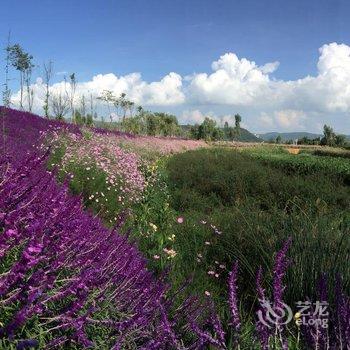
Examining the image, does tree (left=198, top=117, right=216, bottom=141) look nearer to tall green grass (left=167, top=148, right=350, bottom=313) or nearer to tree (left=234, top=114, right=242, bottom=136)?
tree (left=234, top=114, right=242, bottom=136)

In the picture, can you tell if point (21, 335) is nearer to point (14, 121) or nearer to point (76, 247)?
point (76, 247)

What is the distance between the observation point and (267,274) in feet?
14.6

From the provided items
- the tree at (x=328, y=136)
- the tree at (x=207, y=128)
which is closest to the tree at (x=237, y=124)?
the tree at (x=207, y=128)

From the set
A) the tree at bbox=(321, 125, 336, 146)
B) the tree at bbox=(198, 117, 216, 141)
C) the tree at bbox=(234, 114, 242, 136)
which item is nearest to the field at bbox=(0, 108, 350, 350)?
the tree at bbox=(321, 125, 336, 146)

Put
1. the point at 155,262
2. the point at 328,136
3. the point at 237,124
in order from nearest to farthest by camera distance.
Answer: the point at 155,262 → the point at 328,136 → the point at 237,124

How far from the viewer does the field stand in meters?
1.98

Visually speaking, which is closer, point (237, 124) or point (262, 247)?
point (262, 247)

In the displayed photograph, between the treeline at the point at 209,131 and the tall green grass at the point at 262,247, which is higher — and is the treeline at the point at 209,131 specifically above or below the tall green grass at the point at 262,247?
above

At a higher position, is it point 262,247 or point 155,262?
point 262,247

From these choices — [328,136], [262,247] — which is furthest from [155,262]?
[328,136]

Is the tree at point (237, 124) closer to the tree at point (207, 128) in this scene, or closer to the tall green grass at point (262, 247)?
the tree at point (207, 128)

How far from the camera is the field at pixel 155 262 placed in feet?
6.48

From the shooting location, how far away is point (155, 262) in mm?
5016

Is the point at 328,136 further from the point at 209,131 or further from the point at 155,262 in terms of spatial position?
the point at 155,262
